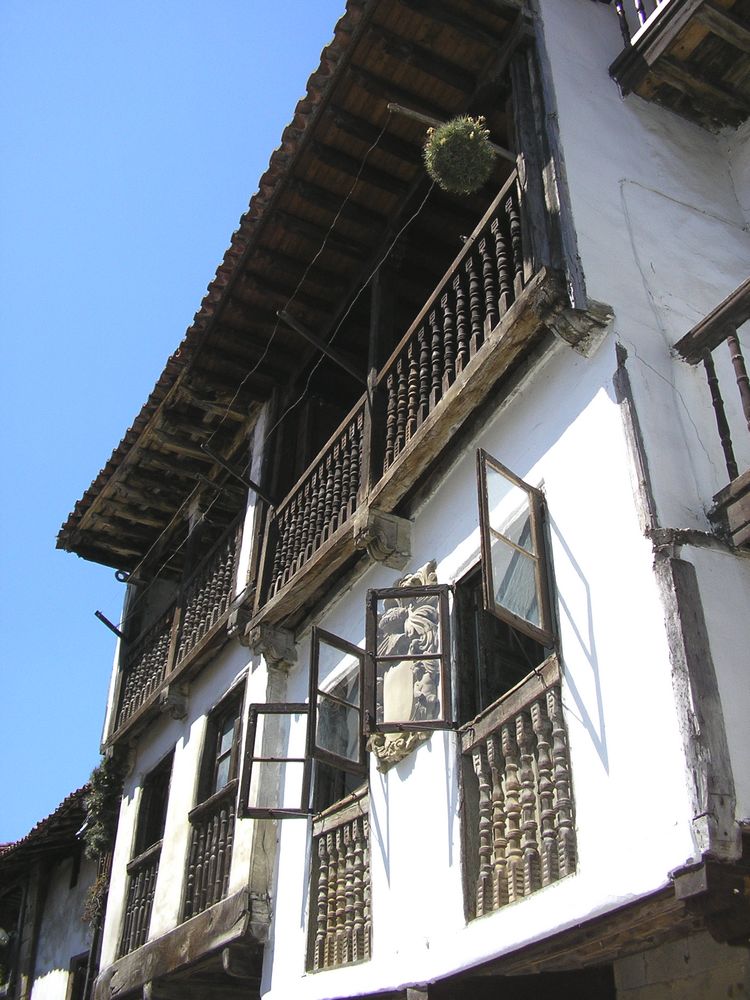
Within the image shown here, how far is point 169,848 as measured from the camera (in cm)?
954

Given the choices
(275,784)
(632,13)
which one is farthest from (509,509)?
(632,13)

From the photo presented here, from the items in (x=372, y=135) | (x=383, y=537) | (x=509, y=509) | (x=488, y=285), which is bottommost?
(x=509, y=509)

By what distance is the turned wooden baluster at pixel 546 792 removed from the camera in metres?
4.93

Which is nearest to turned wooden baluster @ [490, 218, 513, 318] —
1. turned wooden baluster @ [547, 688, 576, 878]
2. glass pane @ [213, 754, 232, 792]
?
turned wooden baluster @ [547, 688, 576, 878]

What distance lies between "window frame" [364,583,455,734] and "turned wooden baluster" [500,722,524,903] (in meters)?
0.37

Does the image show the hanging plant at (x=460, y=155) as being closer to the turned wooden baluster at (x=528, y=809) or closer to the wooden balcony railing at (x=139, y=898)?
the turned wooden baluster at (x=528, y=809)

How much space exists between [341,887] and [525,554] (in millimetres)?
2903

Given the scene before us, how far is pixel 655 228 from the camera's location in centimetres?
705

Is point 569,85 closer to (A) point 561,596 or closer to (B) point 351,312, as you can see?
(B) point 351,312

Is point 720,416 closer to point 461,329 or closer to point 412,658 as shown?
point 461,329

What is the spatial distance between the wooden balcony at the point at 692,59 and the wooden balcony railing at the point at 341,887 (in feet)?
19.3

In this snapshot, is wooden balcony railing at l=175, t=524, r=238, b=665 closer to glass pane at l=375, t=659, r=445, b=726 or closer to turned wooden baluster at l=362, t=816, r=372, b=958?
turned wooden baluster at l=362, t=816, r=372, b=958

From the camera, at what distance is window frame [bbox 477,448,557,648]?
Answer: 17.0ft

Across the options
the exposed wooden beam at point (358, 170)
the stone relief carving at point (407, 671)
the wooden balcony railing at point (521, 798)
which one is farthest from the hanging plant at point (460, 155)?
the wooden balcony railing at point (521, 798)
